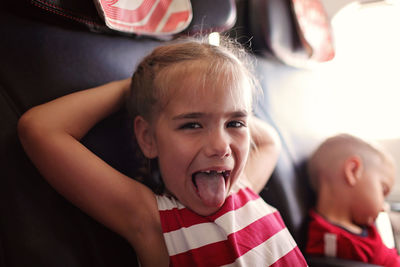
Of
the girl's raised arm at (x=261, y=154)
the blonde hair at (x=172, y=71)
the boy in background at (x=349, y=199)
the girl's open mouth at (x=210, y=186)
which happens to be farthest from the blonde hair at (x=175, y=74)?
the boy in background at (x=349, y=199)

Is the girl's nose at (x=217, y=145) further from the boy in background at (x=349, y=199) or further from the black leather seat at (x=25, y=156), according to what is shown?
the boy in background at (x=349, y=199)

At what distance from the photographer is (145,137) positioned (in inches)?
28.4

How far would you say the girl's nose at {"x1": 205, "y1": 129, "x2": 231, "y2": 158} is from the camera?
0.63 meters

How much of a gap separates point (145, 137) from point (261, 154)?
384 mm

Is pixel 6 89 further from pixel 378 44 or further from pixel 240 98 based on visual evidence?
pixel 378 44

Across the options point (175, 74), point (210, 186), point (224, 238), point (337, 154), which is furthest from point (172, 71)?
point (337, 154)

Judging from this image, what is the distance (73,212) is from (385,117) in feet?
5.83

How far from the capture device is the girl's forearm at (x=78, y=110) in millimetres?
615

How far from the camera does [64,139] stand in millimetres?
623

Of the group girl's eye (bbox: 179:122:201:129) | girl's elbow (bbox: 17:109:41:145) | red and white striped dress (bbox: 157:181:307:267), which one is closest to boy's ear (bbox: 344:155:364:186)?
red and white striped dress (bbox: 157:181:307:267)

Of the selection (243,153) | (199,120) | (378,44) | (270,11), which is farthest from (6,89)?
(378,44)

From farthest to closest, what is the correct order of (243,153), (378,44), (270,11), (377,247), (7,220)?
(378,44) → (270,11) → (377,247) → (243,153) → (7,220)

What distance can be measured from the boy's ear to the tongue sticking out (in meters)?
0.59

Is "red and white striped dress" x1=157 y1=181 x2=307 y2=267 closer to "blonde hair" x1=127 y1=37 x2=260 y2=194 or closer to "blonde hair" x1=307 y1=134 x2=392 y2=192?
"blonde hair" x1=127 y1=37 x2=260 y2=194
